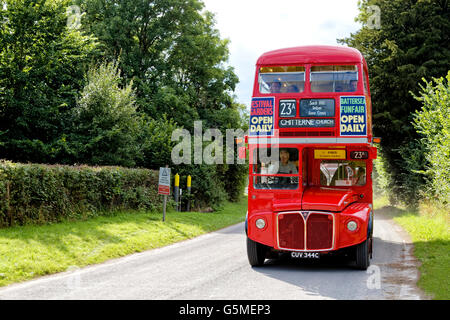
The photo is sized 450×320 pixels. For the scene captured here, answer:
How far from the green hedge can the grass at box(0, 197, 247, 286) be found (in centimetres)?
47

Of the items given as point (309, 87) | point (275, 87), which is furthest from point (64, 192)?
point (309, 87)

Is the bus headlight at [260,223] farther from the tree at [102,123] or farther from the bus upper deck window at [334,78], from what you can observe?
the tree at [102,123]

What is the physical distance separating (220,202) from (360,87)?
19.9 m

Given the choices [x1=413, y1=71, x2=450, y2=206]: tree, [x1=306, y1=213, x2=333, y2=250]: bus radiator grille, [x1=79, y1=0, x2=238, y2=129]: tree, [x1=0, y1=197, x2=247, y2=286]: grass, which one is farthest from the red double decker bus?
[x1=79, y1=0, x2=238, y2=129]: tree

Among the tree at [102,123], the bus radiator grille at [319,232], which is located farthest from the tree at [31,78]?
the bus radiator grille at [319,232]

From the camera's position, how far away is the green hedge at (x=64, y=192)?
45.3 ft

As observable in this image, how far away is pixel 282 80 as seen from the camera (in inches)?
452

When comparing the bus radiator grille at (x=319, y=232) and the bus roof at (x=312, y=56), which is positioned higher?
the bus roof at (x=312, y=56)

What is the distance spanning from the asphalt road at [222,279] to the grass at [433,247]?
0.26 m

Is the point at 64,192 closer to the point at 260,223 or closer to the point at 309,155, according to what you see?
the point at 260,223

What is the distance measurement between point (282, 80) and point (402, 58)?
17.8 m

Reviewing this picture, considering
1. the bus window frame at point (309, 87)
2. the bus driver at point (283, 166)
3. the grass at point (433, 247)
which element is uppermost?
the bus window frame at point (309, 87)

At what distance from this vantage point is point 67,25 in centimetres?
2284
